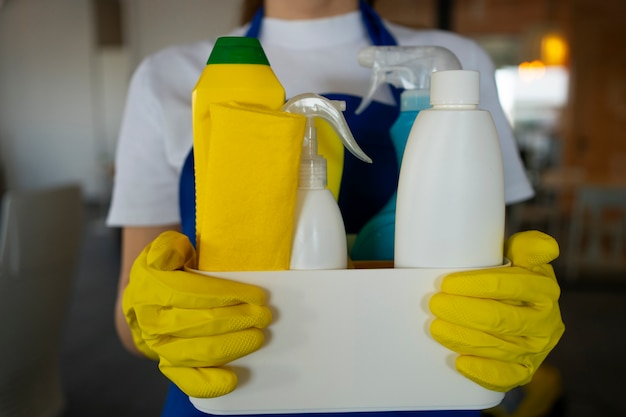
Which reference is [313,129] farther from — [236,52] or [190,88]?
[190,88]

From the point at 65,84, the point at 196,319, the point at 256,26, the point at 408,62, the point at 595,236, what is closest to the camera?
the point at 196,319

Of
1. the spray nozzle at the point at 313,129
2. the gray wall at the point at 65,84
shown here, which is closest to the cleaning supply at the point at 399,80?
the spray nozzle at the point at 313,129

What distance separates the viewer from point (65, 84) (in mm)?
6840

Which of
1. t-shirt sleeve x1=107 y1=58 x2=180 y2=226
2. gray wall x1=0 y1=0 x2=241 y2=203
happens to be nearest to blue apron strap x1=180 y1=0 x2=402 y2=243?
t-shirt sleeve x1=107 y1=58 x2=180 y2=226

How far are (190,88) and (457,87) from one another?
48cm

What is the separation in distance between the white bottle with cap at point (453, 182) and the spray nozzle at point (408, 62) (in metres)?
0.10

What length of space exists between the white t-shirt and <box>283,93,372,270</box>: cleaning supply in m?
0.32

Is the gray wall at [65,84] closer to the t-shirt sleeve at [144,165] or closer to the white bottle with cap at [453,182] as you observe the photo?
the t-shirt sleeve at [144,165]

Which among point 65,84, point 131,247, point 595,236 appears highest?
point 65,84

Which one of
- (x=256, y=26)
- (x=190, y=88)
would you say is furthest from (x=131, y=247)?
(x=256, y=26)

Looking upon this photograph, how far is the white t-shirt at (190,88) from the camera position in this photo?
832mm

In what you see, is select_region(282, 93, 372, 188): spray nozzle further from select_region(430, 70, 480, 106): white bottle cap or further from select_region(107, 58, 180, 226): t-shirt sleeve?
select_region(107, 58, 180, 226): t-shirt sleeve

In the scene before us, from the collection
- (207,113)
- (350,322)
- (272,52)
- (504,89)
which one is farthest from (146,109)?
(504,89)

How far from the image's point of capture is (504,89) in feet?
24.1
